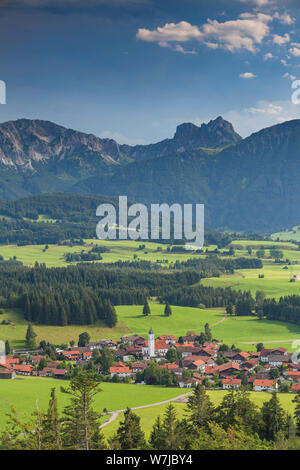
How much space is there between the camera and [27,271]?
19288 centimetres

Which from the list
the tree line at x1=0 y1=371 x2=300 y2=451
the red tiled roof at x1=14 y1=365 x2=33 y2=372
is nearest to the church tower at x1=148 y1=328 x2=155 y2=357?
the red tiled roof at x1=14 y1=365 x2=33 y2=372

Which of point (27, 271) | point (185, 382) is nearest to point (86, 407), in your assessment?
point (185, 382)

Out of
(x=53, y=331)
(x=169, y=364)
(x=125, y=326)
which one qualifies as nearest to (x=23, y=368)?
(x=169, y=364)

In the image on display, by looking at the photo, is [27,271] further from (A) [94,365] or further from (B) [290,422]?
(B) [290,422]

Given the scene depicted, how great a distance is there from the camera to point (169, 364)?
102812mm

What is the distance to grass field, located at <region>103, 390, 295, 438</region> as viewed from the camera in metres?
62.2

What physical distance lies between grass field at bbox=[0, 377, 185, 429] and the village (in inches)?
165

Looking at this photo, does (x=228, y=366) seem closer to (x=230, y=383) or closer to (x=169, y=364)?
(x=230, y=383)

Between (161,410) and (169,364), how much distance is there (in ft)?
104

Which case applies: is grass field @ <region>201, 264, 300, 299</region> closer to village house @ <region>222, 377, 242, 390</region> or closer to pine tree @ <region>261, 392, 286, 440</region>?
village house @ <region>222, 377, 242, 390</region>

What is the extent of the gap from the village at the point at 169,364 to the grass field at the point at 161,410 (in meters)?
4.75

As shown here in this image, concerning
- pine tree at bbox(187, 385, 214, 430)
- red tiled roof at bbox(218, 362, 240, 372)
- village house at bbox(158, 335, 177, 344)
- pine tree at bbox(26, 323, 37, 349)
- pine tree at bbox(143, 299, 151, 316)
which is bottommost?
red tiled roof at bbox(218, 362, 240, 372)

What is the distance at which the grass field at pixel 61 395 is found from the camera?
73.6 metres
